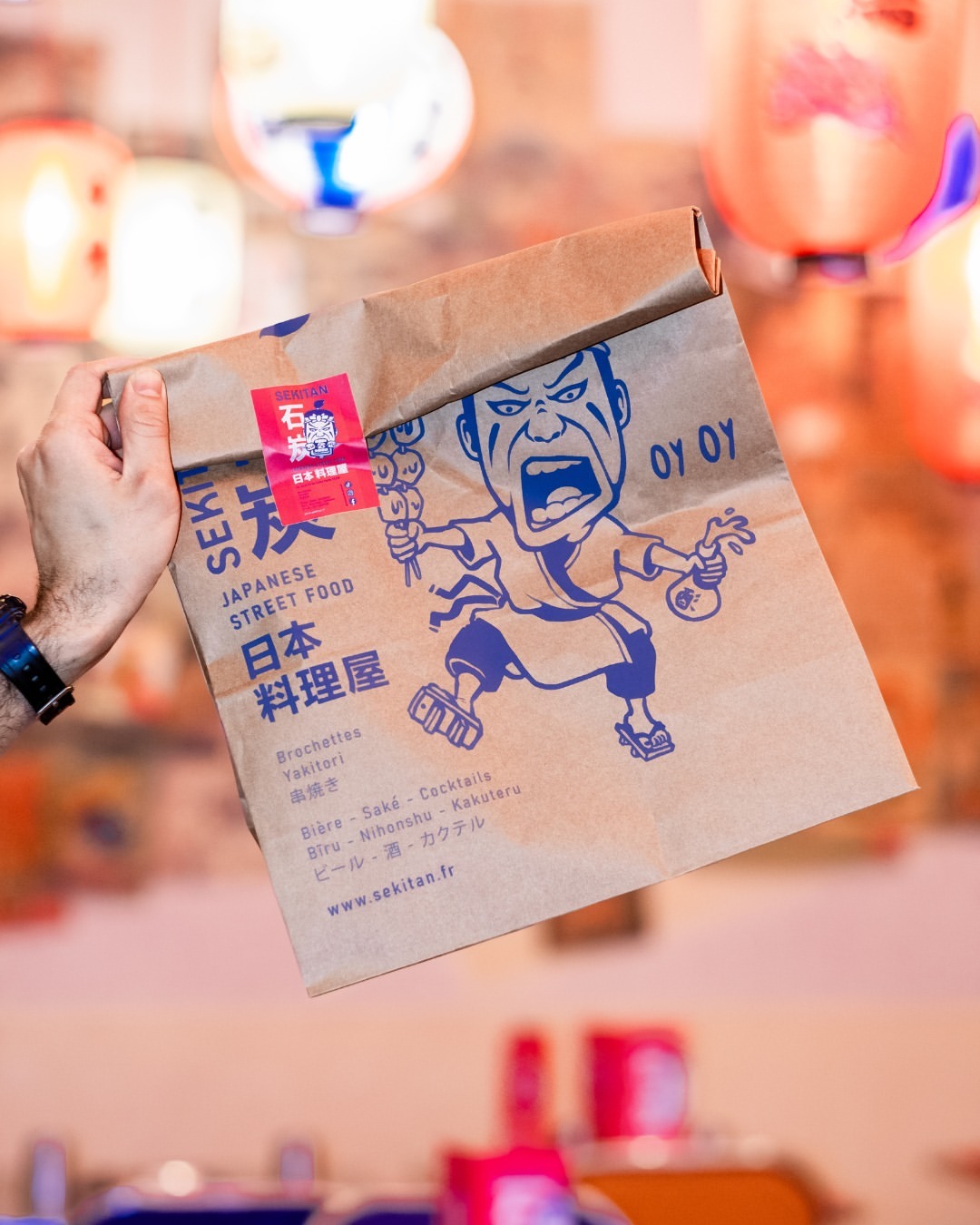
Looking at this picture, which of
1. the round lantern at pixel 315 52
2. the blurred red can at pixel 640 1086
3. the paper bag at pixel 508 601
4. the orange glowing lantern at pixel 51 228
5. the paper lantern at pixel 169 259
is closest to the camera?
the paper bag at pixel 508 601

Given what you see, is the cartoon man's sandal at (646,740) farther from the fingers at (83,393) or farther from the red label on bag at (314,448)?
the fingers at (83,393)

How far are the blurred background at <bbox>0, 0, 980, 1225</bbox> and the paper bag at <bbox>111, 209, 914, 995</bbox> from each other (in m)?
1.73

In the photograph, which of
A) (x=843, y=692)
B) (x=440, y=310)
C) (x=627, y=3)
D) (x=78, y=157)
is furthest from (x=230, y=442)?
(x=627, y=3)

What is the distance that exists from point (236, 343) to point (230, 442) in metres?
0.07

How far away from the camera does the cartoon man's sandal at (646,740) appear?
80 cm

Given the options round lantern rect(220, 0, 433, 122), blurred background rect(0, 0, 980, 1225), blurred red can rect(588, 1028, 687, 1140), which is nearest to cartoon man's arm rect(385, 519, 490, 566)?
round lantern rect(220, 0, 433, 122)

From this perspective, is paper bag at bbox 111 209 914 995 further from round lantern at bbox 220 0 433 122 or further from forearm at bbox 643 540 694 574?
round lantern at bbox 220 0 433 122

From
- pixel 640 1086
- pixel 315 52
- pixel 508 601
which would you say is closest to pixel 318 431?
pixel 508 601

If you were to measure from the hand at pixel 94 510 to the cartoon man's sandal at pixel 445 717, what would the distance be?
0.63 ft

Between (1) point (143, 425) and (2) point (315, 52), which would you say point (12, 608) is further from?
(2) point (315, 52)

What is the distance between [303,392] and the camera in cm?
82

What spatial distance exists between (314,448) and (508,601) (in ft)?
0.52

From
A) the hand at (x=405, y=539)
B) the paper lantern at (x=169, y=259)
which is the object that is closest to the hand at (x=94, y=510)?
the hand at (x=405, y=539)

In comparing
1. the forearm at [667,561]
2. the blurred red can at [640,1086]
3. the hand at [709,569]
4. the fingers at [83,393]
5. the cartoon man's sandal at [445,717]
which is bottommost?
the blurred red can at [640,1086]
